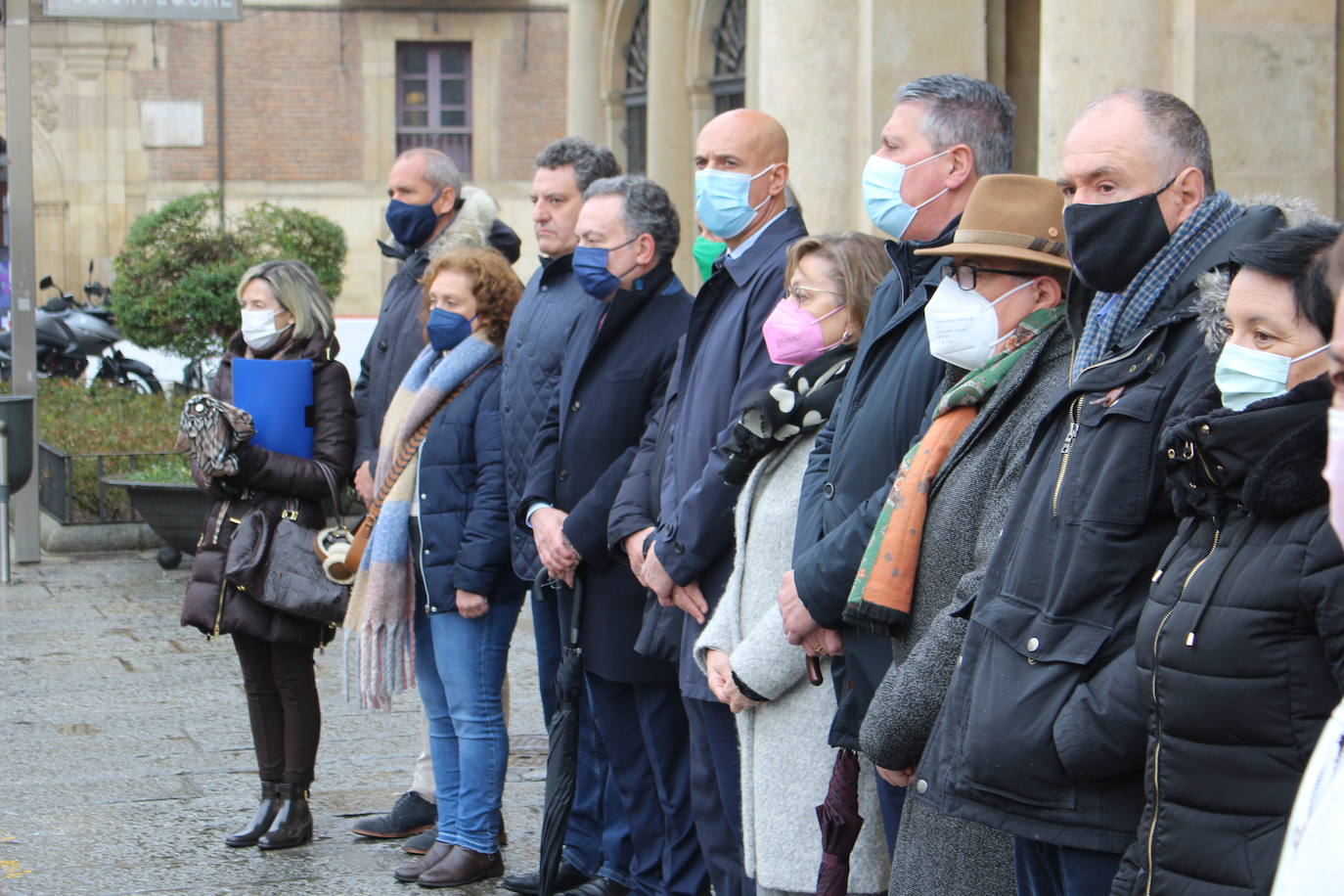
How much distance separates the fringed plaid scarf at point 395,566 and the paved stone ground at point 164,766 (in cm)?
60

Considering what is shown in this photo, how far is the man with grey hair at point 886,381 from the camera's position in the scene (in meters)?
3.69

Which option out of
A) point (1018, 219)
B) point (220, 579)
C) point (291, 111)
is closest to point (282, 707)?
point (220, 579)

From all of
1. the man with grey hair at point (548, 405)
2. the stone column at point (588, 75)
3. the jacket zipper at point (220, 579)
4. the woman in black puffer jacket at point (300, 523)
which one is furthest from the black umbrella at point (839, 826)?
the stone column at point (588, 75)

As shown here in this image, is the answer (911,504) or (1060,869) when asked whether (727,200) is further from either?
(1060,869)

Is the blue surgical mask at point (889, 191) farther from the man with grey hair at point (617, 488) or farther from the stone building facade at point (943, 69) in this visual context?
the stone building facade at point (943, 69)

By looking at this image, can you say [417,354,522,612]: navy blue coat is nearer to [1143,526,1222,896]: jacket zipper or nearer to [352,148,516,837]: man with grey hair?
[352,148,516,837]: man with grey hair

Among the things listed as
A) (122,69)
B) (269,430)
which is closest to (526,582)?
(269,430)

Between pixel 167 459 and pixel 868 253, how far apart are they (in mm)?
8450

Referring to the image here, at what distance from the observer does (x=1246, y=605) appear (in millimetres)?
2479

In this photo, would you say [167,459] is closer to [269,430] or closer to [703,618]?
[269,430]

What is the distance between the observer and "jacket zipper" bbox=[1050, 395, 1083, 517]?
2.92 m

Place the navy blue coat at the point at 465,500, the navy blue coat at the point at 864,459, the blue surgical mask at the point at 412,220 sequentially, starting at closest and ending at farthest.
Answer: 1. the navy blue coat at the point at 864,459
2. the navy blue coat at the point at 465,500
3. the blue surgical mask at the point at 412,220

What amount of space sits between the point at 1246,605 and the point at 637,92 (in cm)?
1340

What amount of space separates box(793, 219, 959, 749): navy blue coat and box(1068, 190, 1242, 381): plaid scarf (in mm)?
697
